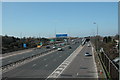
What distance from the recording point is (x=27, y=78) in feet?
55.0

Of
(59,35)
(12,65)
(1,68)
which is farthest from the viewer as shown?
(59,35)

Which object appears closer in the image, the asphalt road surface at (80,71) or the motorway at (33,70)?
the asphalt road surface at (80,71)

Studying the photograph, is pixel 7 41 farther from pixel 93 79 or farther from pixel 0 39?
pixel 93 79

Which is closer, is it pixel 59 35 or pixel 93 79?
pixel 93 79

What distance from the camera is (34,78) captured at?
659 inches

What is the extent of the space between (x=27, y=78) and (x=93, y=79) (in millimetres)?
5609

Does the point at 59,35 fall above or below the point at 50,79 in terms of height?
above

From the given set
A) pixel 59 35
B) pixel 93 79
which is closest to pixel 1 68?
pixel 93 79

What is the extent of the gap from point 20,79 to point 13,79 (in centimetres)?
63

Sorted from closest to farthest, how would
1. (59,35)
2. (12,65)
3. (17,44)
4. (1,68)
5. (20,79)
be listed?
1. (20,79)
2. (1,68)
3. (12,65)
4. (59,35)
5. (17,44)

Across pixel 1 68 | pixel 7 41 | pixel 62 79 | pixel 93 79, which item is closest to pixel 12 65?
pixel 1 68

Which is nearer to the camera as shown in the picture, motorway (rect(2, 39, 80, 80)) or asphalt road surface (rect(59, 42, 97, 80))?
asphalt road surface (rect(59, 42, 97, 80))

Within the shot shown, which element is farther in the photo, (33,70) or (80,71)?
(33,70)

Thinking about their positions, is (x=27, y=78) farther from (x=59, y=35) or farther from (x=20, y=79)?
(x=59, y=35)
